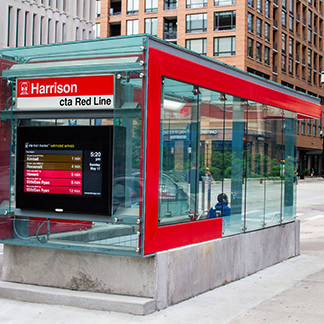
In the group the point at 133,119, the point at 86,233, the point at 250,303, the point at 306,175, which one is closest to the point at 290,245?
the point at 250,303

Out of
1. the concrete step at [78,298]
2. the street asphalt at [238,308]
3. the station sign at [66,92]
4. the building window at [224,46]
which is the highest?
the building window at [224,46]

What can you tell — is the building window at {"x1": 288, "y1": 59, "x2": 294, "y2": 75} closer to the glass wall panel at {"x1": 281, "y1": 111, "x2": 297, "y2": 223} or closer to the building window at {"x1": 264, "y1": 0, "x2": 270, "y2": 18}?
the building window at {"x1": 264, "y1": 0, "x2": 270, "y2": 18}

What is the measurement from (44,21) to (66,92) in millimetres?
54129

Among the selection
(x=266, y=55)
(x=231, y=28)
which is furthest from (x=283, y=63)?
(x=231, y=28)

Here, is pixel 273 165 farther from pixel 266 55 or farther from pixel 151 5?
pixel 266 55

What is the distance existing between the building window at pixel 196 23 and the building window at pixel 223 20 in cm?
123

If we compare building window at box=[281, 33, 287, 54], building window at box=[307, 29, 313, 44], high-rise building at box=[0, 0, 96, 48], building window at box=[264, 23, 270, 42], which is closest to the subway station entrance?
high-rise building at box=[0, 0, 96, 48]

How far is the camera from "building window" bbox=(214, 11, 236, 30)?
5856cm

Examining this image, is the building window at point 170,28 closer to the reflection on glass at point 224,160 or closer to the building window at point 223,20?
the building window at point 223,20

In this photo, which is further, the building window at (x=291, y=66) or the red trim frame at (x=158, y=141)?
the building window at (x=291, y=66)

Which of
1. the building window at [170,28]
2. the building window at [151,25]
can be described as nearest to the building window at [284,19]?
the building window at [170,28]

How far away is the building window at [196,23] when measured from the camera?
195 feet

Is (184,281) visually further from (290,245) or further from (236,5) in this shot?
(236,5)

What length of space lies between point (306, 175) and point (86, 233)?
75492mm
